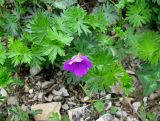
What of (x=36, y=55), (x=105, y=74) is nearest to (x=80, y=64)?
(x=105, y=74)

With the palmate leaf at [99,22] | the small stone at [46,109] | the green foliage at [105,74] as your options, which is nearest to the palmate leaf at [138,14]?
the palmate leaf at [99,22]

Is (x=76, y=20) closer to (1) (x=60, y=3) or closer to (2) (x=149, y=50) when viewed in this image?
(1) (x=60, y=3)

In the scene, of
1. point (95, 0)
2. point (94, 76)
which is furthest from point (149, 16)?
point (94, 76)

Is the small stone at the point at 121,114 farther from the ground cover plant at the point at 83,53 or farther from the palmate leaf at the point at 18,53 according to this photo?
the palmate leaf at the point at 18,53

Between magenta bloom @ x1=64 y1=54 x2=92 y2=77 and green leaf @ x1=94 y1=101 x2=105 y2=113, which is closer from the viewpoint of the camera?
magenta bloom @ x1=64 y1=54 x2=92 y2=77

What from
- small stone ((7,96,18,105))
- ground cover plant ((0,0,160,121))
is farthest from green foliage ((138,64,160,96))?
small stone ((7,96,18,105))

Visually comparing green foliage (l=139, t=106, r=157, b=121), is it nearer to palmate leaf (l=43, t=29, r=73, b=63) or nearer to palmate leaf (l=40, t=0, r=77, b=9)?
palmate leaf (l=43, t=29, r=73, b=63)

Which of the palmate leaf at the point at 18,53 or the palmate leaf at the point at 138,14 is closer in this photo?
the palmate leaf at the point at 18,53
